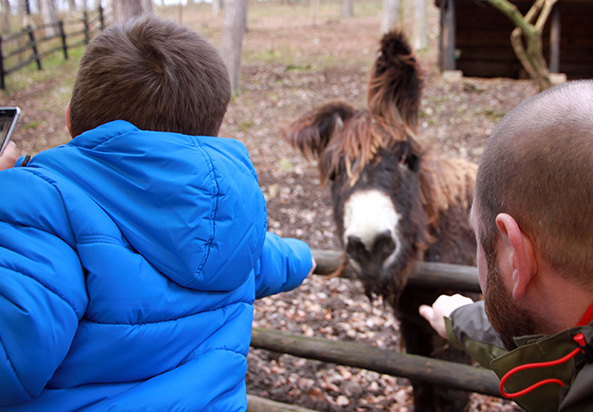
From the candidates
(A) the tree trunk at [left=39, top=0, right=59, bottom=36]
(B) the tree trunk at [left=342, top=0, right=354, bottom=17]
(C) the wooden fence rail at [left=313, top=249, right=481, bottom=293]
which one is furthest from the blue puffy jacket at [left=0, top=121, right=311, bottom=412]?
(B) the tree trunk at [left=342, top=0, right=354, bottom=17]

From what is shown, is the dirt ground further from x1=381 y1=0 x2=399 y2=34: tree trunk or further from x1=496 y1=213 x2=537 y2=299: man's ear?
x1=496 y1=213 x2=537 y2=299: man's ear

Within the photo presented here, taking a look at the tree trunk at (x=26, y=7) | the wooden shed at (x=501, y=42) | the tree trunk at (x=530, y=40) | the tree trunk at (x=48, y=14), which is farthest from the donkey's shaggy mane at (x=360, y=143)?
the tree trunk at (x=48, y=14)

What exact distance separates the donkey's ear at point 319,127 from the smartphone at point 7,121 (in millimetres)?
2059

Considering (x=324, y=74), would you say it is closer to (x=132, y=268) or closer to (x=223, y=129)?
(x=223, y=129)

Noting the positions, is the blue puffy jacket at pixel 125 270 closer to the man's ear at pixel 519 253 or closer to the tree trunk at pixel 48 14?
the man's ear at pixel 519 253

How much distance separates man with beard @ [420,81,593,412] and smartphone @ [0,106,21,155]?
1.80 meters

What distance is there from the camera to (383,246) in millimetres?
2869

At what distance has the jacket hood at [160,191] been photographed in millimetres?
1446

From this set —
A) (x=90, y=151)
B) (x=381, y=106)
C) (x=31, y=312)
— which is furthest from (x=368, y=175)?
(x=31, y=312)

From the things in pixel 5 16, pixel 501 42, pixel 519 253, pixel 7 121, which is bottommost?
pixel 519 253

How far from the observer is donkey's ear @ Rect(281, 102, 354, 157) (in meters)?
3.60

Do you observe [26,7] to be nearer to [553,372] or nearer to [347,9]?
[347,9]

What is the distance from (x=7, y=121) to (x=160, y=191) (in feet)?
3.18

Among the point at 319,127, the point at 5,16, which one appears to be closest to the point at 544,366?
the point at 319,127
